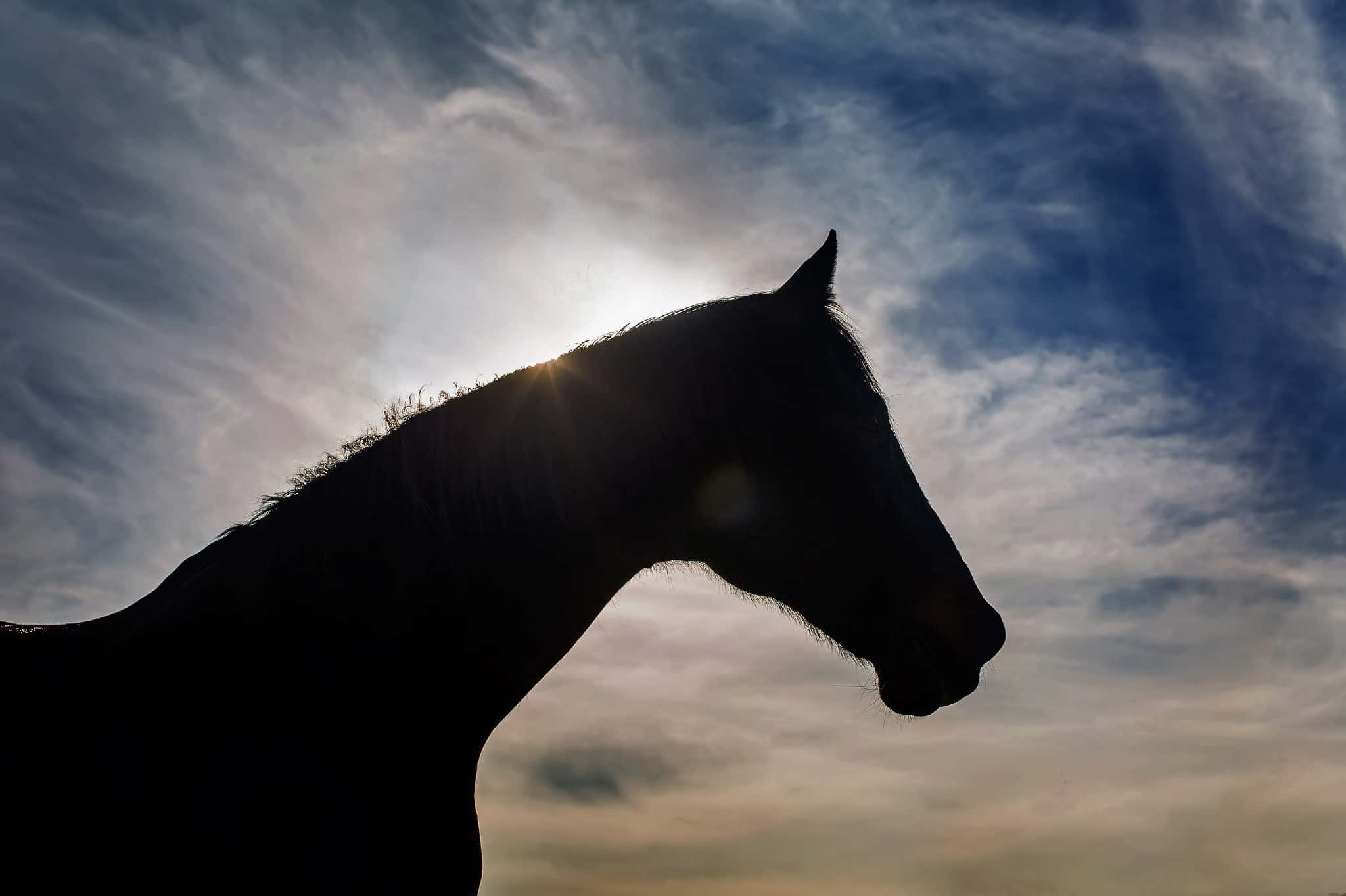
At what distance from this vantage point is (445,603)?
8.86ft

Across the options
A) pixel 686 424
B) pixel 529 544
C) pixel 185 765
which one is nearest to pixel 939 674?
pixel 686 424

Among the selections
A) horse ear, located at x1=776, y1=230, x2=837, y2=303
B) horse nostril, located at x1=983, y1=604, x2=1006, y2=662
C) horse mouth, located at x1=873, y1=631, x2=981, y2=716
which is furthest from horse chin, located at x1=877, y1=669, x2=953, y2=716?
horse ear, located at x1=776, y1=230, x2=837, y2=303

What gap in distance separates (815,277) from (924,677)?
153cm

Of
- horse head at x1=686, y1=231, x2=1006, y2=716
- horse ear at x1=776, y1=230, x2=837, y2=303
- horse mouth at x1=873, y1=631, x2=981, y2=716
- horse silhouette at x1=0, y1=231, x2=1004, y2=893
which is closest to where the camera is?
horse silhouette at x1=0, y1=231, x2=1004, y2=893

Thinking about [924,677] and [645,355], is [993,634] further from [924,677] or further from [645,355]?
[645,355]

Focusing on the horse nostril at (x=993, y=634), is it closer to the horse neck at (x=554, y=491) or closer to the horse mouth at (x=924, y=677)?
the horse mouth at (x=924, y=677)

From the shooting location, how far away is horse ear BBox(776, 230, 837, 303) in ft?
11.1

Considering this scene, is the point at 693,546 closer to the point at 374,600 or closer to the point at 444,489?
the point at 444,489

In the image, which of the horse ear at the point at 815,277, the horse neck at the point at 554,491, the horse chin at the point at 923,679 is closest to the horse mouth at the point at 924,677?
the horse chin at the point at 923,679

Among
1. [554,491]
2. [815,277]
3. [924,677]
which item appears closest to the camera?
[554,491]

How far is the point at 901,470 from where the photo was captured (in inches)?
129

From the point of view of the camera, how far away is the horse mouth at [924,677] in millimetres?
3176

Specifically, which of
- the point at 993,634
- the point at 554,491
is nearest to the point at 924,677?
the point at 993,634

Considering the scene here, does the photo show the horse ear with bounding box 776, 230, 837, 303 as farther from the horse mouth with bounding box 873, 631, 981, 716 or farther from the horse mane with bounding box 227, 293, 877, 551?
the horse mouth with bounding box 873, 631, 981, 716
